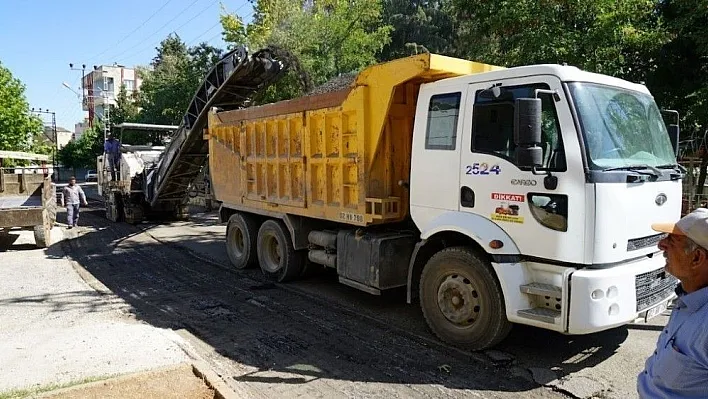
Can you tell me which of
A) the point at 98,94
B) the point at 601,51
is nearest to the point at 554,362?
the point at 601,51

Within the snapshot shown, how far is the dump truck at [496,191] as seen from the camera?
4.19 metres

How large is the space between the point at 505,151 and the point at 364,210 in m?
1.93

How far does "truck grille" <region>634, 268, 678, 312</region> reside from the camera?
4.38 metres

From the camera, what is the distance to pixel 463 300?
16.2 ft

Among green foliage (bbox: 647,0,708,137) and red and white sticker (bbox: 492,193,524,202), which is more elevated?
green foliage (bbox: 647,0,708,137)

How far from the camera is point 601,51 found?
9773mm

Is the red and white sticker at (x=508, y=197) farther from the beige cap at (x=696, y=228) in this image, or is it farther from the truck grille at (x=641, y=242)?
the beige cap at (x=696, y=228)

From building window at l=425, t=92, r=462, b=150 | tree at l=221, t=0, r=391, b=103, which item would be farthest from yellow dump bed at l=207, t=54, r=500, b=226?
tree at l=221, t=0, r=391, b=103

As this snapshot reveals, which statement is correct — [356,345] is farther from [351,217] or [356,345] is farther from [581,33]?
[581,33]

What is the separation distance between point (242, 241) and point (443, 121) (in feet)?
17.0

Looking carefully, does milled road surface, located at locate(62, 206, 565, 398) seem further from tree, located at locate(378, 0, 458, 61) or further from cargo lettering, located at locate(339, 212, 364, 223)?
tree, located at locate(378, 0, 458, 61)

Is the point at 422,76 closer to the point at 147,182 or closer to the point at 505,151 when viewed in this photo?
the point at 505,151

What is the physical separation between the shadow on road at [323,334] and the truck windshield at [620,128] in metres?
1.84

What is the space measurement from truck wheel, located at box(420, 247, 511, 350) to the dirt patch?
2.27m
